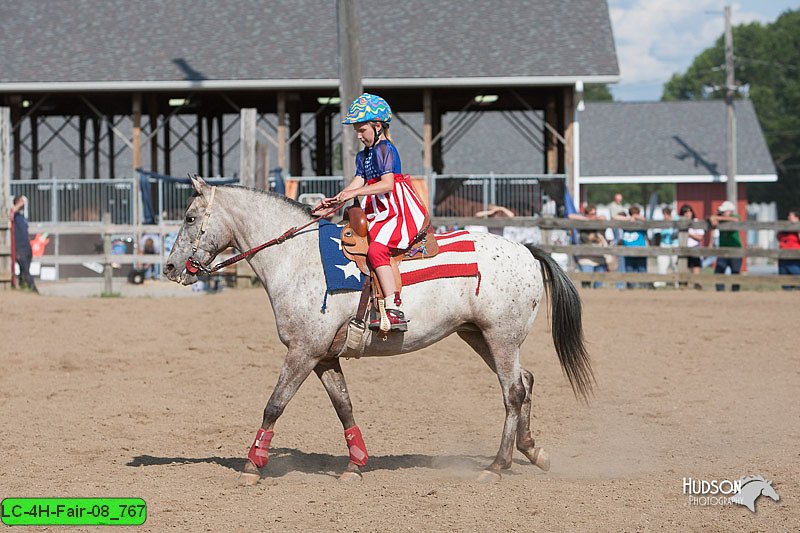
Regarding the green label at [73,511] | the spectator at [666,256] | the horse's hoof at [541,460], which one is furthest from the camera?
the spectator at [666,256]

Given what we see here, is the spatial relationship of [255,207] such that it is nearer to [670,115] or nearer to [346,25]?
[346,25]

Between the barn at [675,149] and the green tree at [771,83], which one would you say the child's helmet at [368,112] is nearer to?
the barn at [675,149]

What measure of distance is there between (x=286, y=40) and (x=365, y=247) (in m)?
20.3

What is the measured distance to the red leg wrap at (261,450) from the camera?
21.9 ft

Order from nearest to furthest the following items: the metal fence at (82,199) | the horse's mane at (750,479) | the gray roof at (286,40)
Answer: the horse's mane at (750,479), the metal fence at (82,199), the gray roof at (286,40)

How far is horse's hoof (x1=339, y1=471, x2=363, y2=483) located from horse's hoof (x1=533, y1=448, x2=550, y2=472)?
1.30 m

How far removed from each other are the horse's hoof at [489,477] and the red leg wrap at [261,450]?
1.43m

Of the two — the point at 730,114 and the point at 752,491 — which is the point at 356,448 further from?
the point at 730,114

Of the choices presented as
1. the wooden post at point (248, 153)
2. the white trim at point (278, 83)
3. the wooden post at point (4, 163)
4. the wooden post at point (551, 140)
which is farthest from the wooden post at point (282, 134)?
the wooden post at point (4, 163)

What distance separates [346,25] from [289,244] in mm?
7808

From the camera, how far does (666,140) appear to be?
4234 cm

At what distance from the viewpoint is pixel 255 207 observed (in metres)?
7.11

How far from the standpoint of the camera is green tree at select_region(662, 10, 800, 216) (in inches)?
2356

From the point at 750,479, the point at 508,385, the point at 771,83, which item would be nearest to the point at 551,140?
the point at 508,385
